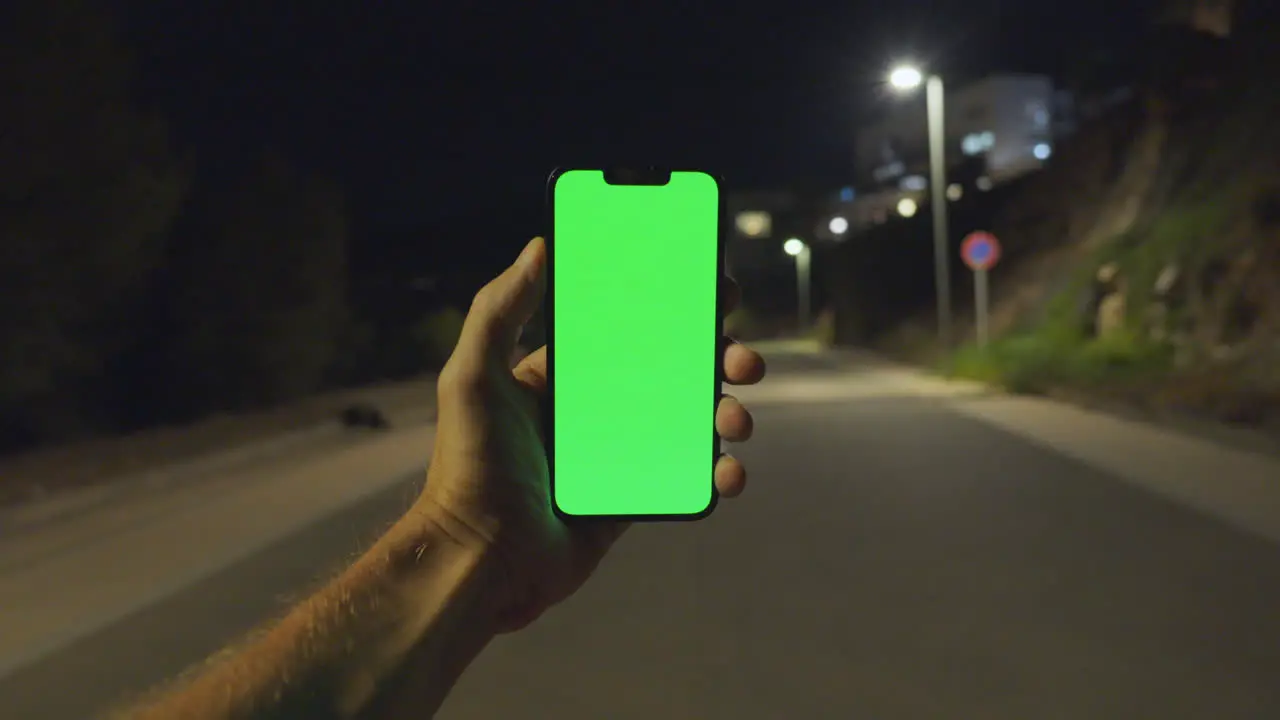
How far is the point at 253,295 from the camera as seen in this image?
24188mm

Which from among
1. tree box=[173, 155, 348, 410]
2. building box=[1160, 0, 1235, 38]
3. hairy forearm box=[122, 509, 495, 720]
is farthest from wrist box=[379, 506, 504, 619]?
building box=[1160, 0, 1235, 38]

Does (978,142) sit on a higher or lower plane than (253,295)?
higher

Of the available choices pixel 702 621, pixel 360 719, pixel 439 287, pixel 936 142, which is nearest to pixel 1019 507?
pixel 702 621

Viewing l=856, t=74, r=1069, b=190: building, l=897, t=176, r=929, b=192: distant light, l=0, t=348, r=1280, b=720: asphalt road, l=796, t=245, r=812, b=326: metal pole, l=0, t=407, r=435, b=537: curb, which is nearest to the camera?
l=0, t=348, r=1280, b=720: asphalt road

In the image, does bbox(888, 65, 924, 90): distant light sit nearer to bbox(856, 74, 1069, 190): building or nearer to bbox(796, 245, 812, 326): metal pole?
bbox(796, 245, 812, 326): metal pole

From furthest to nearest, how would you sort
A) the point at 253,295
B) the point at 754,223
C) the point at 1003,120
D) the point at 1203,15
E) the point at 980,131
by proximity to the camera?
the point at 754,223, the point at 980,131, the point at 1003,120, the point at 1203,15, the point at 253,295

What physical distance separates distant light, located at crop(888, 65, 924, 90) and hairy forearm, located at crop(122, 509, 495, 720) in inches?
1155

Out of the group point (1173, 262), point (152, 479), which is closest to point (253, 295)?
point (152, 479)

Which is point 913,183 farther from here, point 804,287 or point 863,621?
point 863,621

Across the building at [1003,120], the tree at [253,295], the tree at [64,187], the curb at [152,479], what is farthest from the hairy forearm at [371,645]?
the building at [1003,120]

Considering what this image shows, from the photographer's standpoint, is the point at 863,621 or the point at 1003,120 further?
the point at 1003,120

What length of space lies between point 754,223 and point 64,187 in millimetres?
84400

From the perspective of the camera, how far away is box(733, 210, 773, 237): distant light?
95.4 m

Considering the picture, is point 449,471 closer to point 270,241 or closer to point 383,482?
point 383,482
